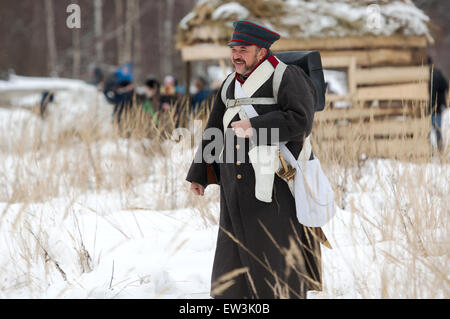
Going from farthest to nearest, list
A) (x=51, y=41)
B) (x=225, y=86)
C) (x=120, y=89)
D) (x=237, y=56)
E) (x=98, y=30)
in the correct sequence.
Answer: (x=98, y=30) < (x=51, y=41) < (x=120, y=89) < (x=225, y=86) < (x=237, y=56)

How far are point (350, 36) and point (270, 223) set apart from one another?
16.7 feet

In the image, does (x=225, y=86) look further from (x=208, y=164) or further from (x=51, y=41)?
(x=51, y=41)

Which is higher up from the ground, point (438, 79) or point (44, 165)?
point (438, 79)

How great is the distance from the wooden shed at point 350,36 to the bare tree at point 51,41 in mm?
9052

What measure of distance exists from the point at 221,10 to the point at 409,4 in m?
2.94

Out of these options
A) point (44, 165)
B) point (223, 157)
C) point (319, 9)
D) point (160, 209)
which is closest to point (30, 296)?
point (223, 157)

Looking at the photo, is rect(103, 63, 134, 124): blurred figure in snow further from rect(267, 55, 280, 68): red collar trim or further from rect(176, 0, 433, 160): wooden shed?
rect(267, 55, 280, 68): red collar trim

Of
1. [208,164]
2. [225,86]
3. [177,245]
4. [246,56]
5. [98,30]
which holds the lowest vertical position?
[177,245]

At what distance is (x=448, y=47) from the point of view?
19.5m

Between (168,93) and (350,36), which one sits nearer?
(350,36)

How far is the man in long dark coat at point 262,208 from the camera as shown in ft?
6.19

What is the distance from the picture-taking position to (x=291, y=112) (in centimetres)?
187

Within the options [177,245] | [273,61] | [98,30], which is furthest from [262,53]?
[98,30]
